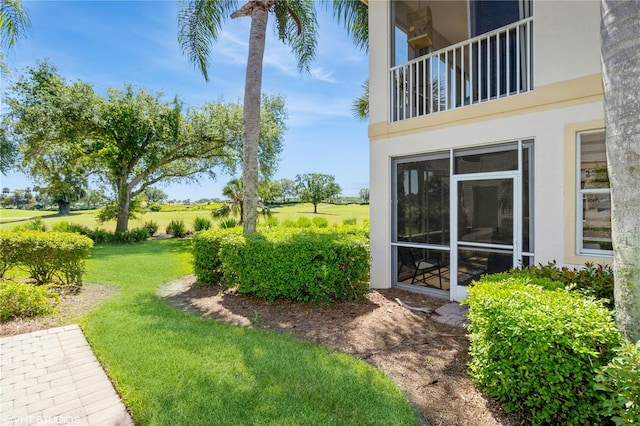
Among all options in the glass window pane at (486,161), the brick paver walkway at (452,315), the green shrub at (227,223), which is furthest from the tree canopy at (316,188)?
the brick paver walkway at (452,315)

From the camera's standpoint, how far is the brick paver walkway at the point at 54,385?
113 inches

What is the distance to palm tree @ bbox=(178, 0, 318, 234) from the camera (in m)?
6.91

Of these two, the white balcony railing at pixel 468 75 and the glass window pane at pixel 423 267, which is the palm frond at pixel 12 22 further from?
the glass window pane at pixel 423 267

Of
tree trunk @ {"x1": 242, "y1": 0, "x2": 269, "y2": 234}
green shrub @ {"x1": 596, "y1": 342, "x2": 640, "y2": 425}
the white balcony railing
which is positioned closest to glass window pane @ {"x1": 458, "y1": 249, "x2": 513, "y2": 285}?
the white balcony railing

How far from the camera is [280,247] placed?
5.61 meters

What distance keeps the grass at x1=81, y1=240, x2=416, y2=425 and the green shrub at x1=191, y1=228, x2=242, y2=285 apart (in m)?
1.84

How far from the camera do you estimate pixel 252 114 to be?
22.7 feet

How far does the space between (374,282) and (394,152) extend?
2965 millimetres

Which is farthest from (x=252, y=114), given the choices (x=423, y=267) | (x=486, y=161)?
(x=423, y=267)

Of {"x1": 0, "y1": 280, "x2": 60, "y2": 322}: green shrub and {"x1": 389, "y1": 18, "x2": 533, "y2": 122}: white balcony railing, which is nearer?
{"x1": 0, "y1": 280, "x2": 60, "y2": 322}: green shrub

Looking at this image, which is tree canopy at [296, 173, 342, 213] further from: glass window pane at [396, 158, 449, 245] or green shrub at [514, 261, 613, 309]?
green shrub at [514, 261, 613, 309]

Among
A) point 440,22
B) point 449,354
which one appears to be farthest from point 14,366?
point 440,22

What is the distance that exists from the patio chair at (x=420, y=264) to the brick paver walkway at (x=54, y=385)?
5437mm

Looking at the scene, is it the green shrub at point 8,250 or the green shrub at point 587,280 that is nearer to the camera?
the green shrub at point 587,280
